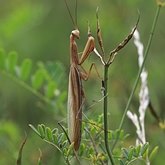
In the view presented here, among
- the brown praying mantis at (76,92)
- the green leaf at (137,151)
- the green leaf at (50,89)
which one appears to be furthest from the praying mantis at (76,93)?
the green leaf at (50,89)

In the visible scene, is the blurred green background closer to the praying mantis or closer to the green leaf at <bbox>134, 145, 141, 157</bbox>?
the praying mantis

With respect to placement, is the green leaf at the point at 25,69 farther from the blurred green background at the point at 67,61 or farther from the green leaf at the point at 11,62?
the blurred green background at the point at 67,61

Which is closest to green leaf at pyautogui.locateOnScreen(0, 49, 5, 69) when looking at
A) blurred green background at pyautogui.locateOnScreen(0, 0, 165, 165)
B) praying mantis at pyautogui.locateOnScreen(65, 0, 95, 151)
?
blurred green background at pyautogui.locateOnScreen(0, 0, 165, 165)

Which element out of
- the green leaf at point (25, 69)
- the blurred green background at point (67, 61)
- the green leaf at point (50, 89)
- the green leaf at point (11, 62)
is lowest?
the blurred green background at point (67, 61)

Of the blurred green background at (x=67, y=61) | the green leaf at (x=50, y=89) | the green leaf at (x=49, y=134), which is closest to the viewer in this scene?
the green leaf at (x=49, y=134)

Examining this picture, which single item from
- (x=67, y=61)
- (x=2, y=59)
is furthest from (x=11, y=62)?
(x=67, y=61)

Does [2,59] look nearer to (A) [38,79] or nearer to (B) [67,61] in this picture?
(A) [38,79]

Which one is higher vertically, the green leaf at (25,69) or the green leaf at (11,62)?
the green leaf at (11,62)
